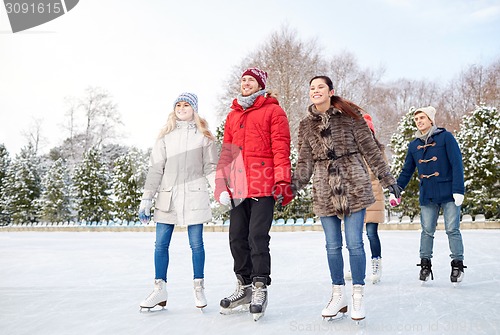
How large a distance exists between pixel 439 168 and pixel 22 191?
25140 mm

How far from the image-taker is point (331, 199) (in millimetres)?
2922

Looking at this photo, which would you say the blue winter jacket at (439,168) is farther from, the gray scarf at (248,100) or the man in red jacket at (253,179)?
the gray scarf at (248,100)

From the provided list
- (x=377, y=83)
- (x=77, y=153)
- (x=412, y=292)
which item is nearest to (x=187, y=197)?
(x=412, y=292)

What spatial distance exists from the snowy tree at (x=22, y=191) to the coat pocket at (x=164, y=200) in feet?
77.5

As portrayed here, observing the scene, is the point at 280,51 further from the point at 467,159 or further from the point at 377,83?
the point at 467,159

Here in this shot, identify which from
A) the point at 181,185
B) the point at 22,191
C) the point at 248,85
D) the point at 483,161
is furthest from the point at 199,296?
the point at 22,191

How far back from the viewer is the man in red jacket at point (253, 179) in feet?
9.90

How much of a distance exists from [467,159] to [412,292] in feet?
34.6

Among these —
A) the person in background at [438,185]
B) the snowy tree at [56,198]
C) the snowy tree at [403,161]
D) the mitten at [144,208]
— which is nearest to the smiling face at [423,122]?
the person in background at [438,185]

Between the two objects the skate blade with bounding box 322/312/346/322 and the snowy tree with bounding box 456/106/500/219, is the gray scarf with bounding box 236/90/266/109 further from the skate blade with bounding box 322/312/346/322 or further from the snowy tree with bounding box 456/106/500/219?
the snowy tree with bounding box 456/106/500/219

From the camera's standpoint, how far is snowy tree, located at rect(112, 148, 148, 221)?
19469mm

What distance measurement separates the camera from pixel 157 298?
3.12 meters

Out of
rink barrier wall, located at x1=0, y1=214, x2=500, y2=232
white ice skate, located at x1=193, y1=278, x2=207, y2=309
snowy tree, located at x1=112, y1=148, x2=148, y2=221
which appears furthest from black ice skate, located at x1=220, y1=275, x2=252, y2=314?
snowy tree, located at x1=112, y1=148, x2=148, y2=221

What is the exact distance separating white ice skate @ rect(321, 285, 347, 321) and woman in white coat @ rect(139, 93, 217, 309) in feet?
2.74
